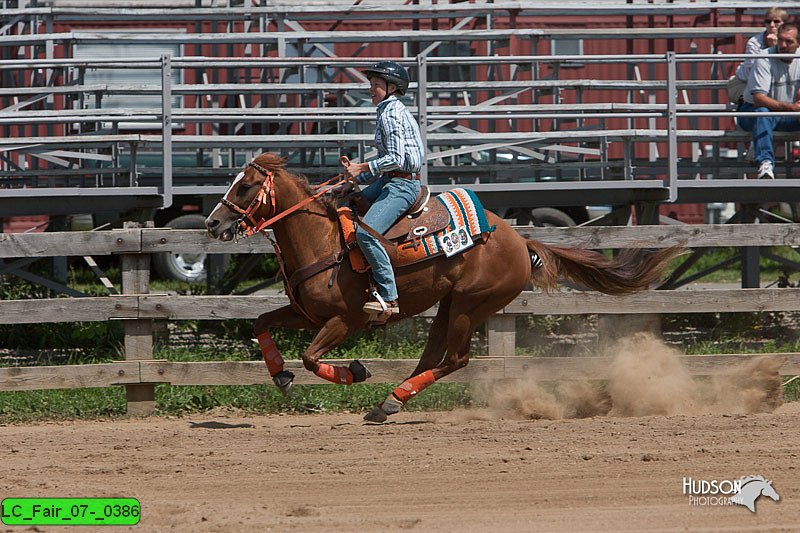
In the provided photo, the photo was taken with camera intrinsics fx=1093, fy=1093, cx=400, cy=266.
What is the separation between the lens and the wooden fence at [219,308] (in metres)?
8.88

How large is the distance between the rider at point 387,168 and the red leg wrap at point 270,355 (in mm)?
783

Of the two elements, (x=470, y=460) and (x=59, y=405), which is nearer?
(x=470, y=460)

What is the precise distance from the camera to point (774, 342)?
1102 cm

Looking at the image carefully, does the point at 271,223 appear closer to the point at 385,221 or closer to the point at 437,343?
the point at 385,221

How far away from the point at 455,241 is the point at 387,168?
82 centimetres

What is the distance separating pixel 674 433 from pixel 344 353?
367 centimetres

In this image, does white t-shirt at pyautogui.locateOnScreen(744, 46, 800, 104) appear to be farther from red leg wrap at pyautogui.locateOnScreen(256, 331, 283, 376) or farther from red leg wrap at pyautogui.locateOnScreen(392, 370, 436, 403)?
red leg wrap at pyautogui.locateOnScreen(256, 331, 283, 376)

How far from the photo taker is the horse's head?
25.6 ft

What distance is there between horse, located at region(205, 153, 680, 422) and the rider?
0.20 metres

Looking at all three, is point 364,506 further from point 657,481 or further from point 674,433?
point 674,433

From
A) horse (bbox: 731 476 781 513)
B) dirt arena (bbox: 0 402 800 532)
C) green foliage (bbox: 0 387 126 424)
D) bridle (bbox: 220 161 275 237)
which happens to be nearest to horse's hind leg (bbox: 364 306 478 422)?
dirt arena (bbox: 0 402 800 532)

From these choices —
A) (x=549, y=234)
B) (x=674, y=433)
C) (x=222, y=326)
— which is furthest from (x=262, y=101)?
(x=674, y=433)

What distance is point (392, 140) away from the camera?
7852mm

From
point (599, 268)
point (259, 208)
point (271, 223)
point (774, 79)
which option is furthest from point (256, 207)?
point (774, 79)
